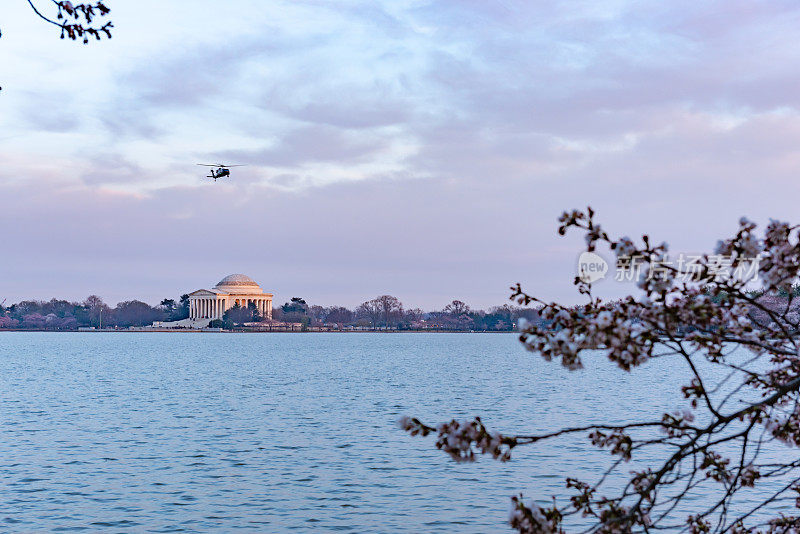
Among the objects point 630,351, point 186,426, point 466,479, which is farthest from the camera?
point 186,426

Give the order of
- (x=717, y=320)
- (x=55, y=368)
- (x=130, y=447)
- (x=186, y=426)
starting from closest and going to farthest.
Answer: (x=717, y=320) → (x=130, y=447) → (x=186, y=426) → (x=55, y=368)

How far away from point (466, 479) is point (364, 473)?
10.1 ft

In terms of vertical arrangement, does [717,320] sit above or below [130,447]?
above

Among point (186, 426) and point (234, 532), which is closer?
point (234, 532)

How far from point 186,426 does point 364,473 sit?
14251mm

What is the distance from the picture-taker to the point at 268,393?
→ 5450 cm

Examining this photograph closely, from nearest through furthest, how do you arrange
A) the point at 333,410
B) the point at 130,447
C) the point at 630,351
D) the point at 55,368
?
the point at 630,351 → the point at 130,447 → the point at 333,410 → the point at 55,368

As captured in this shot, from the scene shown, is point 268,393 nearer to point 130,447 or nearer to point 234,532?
point 130,447

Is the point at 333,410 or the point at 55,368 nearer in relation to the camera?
the point at 333,410

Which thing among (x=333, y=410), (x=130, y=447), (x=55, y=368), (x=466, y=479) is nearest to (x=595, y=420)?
(x=333, y=410)

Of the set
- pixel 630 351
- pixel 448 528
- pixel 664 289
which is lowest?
pixel 448 528

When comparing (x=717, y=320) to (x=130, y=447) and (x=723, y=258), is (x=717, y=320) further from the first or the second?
(x=130, y=447)

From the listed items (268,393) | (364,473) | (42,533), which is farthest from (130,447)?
(268,393)

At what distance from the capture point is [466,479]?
24141mm
